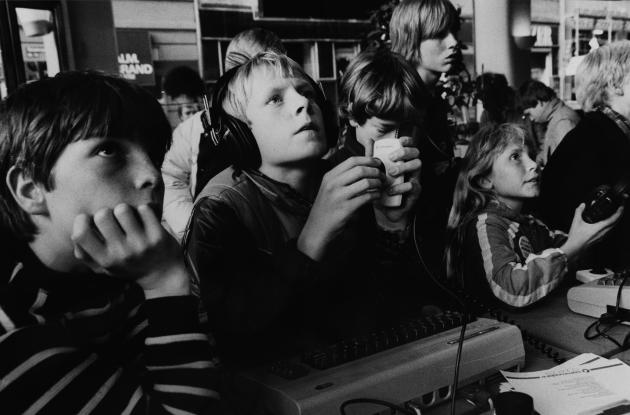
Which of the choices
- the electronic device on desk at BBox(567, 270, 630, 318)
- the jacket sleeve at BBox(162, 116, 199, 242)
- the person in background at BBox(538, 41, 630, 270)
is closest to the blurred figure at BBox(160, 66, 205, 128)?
the jacket sleeve at BBox(162, 116, 199, 242)

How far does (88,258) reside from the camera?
759 millimetres

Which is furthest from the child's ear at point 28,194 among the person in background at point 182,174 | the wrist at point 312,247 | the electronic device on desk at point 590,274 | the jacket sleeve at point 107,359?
the person in background at point 182,174

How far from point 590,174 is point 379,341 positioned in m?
1.42

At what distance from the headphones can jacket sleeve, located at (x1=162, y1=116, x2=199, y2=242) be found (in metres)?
1.21

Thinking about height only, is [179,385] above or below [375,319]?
above

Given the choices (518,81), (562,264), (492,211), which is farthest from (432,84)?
(518,81)

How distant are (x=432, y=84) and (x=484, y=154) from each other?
1.58 ft

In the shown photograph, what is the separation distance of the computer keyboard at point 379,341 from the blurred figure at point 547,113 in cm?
303

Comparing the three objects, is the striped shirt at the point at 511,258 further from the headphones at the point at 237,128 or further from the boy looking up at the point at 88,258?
the boy looking up at the point at 88,258

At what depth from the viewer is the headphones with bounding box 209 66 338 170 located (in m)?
1.21

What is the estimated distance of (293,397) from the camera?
2.71 feet

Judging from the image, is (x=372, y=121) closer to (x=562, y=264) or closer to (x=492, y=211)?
(x=492, y=211)

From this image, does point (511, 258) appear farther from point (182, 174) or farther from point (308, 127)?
point (182, 174)

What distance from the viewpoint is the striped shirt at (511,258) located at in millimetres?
1521
